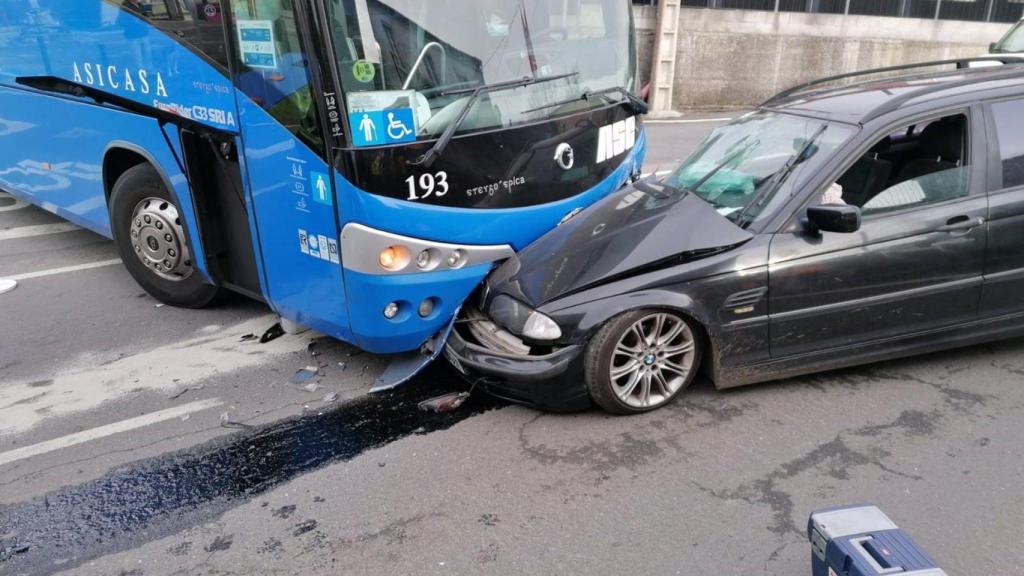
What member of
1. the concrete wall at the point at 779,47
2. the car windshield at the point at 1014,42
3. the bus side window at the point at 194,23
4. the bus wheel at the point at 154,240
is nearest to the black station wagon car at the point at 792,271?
the bus side window at the point at 194,23

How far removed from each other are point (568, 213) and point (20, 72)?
16.3ft

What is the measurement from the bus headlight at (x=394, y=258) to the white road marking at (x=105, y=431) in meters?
1.33

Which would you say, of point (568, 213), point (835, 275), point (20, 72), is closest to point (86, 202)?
point (20, 72)

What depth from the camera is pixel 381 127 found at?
3.79 m

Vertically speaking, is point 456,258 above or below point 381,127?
below

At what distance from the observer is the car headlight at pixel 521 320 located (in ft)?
12.4

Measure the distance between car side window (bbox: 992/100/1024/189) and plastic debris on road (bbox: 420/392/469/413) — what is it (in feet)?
10.4

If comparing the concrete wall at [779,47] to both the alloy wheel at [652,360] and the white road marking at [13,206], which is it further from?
the alloy wheel at [652,360]

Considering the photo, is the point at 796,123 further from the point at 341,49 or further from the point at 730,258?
the point at 341,49

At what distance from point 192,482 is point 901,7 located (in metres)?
20.9

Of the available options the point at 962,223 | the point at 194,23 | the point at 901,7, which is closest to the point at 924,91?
the point at 962,223

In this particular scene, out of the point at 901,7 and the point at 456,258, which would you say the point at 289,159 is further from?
the point at 901,7

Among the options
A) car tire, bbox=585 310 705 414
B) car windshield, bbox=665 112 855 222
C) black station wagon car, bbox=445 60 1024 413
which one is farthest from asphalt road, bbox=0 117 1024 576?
car windshield, bbox=665 112 855 222

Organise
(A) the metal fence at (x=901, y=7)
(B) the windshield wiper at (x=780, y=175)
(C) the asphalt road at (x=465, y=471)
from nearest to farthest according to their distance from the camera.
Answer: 1. (C) the asphalt road at (x=465, y=471)
2. (B) the windshield wiper at (x=780, y=175)
3. (A) the metal fence at (x=901, y=7)
